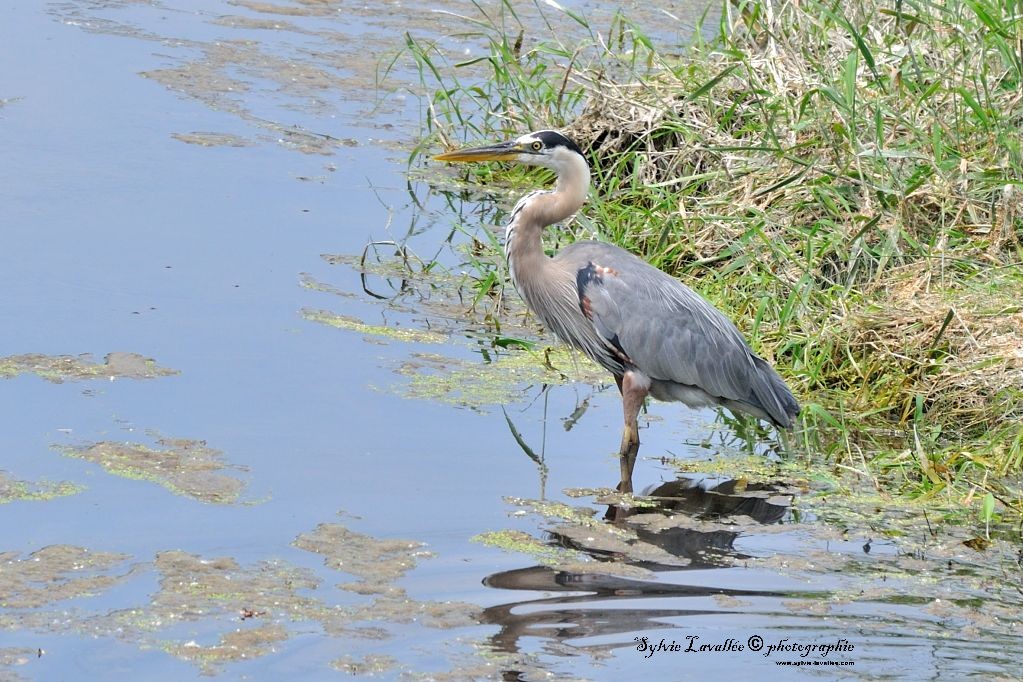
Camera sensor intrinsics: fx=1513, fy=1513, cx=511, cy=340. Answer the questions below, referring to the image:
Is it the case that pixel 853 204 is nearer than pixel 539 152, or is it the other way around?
pixel 539 152

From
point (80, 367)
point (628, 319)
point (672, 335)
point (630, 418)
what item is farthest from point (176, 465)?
point (672, 335)

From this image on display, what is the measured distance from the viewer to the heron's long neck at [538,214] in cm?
668

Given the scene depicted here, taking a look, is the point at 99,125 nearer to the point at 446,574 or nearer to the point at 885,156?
the point at 885,156

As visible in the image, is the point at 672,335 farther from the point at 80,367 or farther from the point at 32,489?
the point at 32,489

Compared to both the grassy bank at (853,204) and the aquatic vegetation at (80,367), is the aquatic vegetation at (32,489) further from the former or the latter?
the grassy bank at (853,204)

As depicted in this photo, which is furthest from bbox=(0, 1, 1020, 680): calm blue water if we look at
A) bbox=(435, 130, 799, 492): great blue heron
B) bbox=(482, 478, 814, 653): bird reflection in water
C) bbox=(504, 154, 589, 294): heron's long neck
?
bbox=(504, 154, 589, 294): heron's long neck

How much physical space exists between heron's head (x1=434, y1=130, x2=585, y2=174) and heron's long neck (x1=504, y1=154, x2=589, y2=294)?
0.03 m

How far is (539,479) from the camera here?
5.70m

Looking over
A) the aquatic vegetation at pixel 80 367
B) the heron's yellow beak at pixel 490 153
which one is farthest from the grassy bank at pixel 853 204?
the aquatic vegetation at pixel 80 367

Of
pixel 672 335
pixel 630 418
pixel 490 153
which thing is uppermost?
pixel 490 153

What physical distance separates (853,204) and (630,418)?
206 cm

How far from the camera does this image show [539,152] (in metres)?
6.82

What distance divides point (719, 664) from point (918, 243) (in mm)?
3403

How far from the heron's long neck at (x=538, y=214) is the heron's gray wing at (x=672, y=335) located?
10.1 inches
